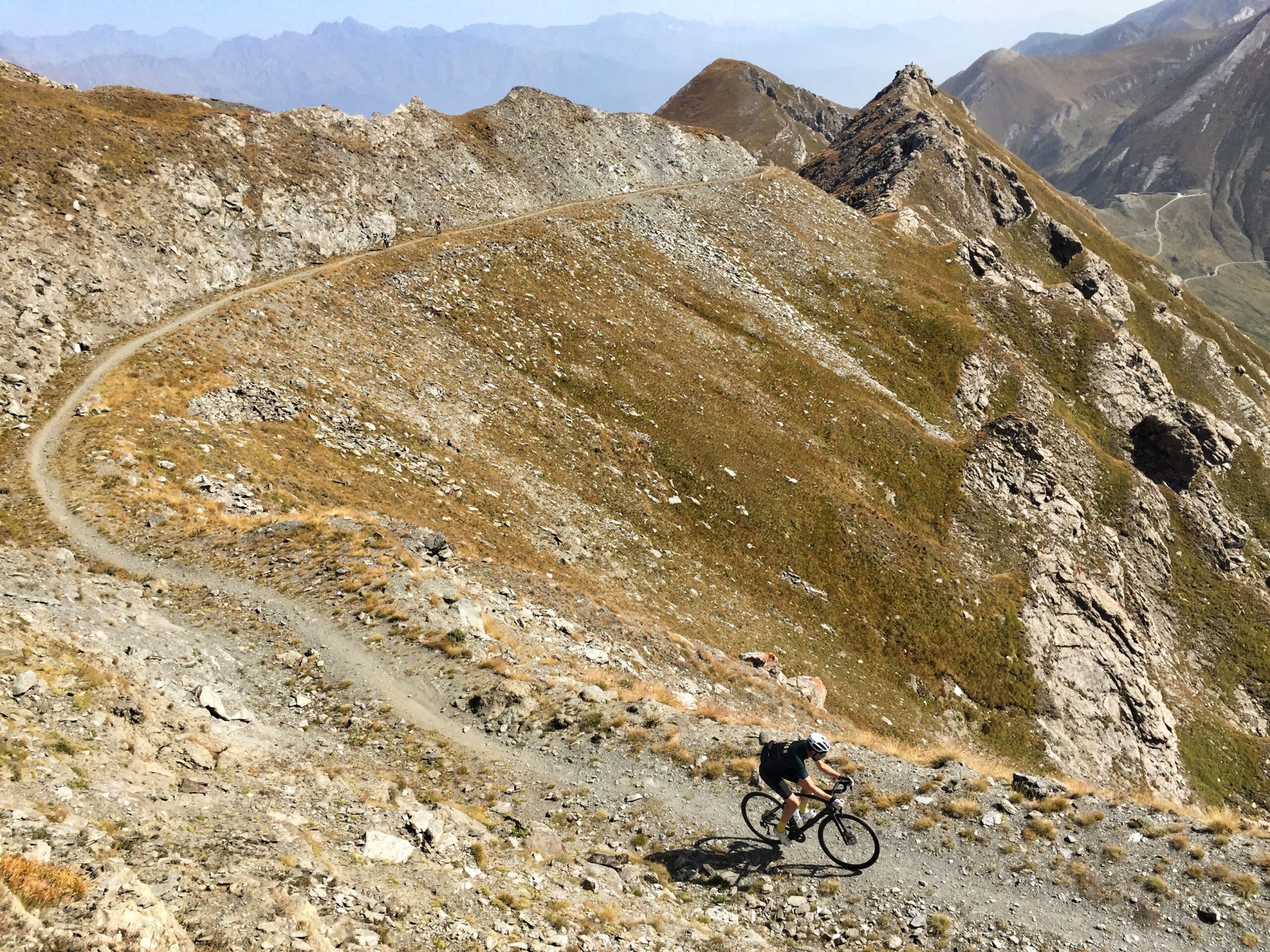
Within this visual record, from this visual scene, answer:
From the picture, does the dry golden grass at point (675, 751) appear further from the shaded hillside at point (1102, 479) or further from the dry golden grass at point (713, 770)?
the shaded hillside at point (1102, 479)

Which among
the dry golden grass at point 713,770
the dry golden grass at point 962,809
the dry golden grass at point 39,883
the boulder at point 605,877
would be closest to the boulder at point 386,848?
the boulder at point 605,877

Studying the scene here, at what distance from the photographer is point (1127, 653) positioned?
4953 centimetres

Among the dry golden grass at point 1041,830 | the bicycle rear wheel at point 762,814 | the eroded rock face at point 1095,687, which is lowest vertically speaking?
the eroded rock face at point 1095,687

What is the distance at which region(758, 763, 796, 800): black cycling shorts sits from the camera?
14695mm

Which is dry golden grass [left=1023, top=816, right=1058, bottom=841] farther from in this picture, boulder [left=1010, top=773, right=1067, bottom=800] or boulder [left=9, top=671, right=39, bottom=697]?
boulder [left=9, top=671, right=39, bottom=697]

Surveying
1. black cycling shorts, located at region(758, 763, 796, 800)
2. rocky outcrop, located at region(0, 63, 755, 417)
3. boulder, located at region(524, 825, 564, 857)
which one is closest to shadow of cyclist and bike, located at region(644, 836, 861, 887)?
black cycling shorts, located at region(758, 763, 796, 800)

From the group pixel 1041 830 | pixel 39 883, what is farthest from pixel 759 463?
pixel 39 883

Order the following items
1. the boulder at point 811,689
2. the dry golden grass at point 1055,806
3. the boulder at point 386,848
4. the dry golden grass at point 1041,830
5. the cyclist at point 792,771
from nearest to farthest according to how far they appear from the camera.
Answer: the boulder at point 386,848, the cyclist at point 792,771, the dry golden grass at point 1041,830, the dry golden grass at point 1055,806, the boulder at point 811,689

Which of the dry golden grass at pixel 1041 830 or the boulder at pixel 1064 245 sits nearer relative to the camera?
the dry golden grass at pixel 1041 830

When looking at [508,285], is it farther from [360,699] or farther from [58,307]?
[360,699]

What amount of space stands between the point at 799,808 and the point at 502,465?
2892 cm

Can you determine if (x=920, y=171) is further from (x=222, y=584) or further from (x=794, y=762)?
(x=222, y=584)

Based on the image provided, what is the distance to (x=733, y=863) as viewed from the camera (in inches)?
586

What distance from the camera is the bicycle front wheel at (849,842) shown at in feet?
47.3
